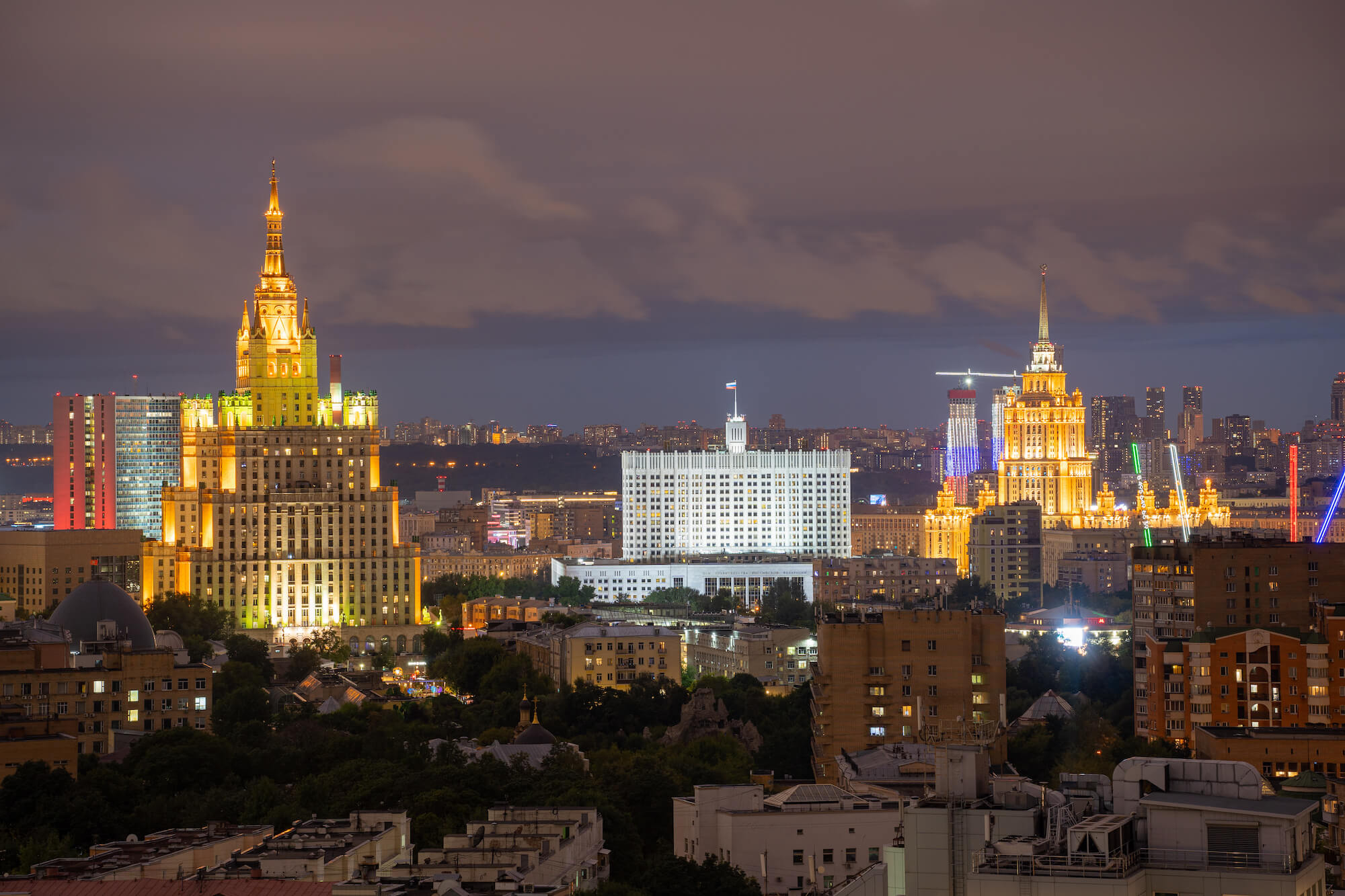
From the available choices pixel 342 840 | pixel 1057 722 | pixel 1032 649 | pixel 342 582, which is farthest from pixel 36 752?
pixel 342 582

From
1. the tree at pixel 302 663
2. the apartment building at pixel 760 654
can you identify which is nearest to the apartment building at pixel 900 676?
the apartment building at pixel 760 654

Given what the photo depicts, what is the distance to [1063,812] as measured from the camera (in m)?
37.4

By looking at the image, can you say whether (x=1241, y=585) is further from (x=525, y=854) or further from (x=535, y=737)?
(x=525, y=854)

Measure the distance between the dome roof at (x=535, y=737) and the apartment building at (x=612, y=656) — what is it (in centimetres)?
3510

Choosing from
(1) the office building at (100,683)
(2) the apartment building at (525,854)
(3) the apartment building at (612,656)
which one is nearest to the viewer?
(2) the apartment building at (525,854)

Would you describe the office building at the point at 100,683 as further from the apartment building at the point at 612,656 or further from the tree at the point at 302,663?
the apartment building at the point at 612,656

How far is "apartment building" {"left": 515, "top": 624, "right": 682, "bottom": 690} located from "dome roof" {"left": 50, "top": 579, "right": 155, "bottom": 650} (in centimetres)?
2459

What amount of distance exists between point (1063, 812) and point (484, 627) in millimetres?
126371

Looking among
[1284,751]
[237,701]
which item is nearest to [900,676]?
[1284,751]

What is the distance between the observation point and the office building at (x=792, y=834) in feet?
190

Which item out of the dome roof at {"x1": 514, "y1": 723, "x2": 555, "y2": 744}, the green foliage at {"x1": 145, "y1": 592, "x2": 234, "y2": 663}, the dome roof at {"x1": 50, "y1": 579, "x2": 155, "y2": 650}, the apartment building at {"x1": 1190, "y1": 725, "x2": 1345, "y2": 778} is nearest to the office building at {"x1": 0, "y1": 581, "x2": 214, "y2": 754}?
the dome roof at {"x1": 50, "y1": 579, "x2": 155, "y2": 650}

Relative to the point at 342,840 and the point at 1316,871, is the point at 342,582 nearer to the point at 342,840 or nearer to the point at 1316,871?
the point at 342,840

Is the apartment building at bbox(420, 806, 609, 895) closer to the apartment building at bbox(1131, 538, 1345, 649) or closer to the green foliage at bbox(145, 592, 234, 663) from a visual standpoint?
the apartment building at bbox(1131, 538, 1345, 649)

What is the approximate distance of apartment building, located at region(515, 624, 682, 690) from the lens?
12644cm
